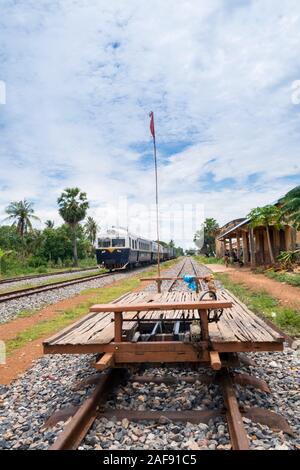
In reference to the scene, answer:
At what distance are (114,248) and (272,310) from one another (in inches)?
617

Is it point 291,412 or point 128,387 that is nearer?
point 291,412

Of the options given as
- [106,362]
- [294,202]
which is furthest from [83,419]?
[294,202]

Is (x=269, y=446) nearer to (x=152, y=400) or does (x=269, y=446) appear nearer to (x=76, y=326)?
(x=152, y=400)

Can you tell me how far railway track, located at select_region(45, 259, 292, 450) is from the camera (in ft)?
8.52

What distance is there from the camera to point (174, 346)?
137 inches

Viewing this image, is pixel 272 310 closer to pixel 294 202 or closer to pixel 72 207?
pixel 294 202

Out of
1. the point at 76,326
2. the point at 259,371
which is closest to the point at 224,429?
the point at 259,371

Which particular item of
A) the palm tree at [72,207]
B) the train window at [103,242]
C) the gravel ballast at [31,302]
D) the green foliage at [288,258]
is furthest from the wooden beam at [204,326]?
the palm tree at [72,207]

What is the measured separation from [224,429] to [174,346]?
0.92m

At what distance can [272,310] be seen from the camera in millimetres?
8023

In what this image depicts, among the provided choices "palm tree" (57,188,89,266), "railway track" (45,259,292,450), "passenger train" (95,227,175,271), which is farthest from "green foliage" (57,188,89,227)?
"railway track" (45,259,292,450)
